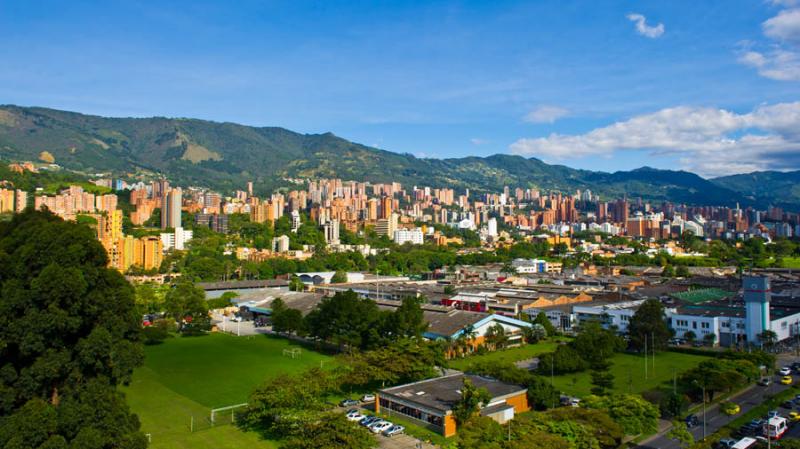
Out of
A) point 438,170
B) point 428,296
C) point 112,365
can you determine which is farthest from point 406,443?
point 438,170

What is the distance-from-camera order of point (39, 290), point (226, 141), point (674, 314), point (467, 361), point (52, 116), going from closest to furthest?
point (39, 290)
point (467, 361)
point (674, 314)
point (52, 116)
point (226, 141)

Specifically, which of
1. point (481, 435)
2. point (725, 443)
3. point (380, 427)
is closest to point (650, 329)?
point (725, 443)

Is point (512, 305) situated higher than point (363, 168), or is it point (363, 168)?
point (363, 168)

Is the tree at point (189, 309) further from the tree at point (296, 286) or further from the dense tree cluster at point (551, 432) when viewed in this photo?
the dense tree cluster at point (551, 432)

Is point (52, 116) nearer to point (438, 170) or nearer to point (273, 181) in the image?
point (273, 181)

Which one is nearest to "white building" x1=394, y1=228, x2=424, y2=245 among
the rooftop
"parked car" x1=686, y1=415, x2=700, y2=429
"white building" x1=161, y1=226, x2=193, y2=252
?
"white building" x1=161, y1=226, x2=193, y2=252

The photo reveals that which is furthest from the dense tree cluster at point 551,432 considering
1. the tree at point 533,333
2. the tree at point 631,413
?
the tree at point 533,333
